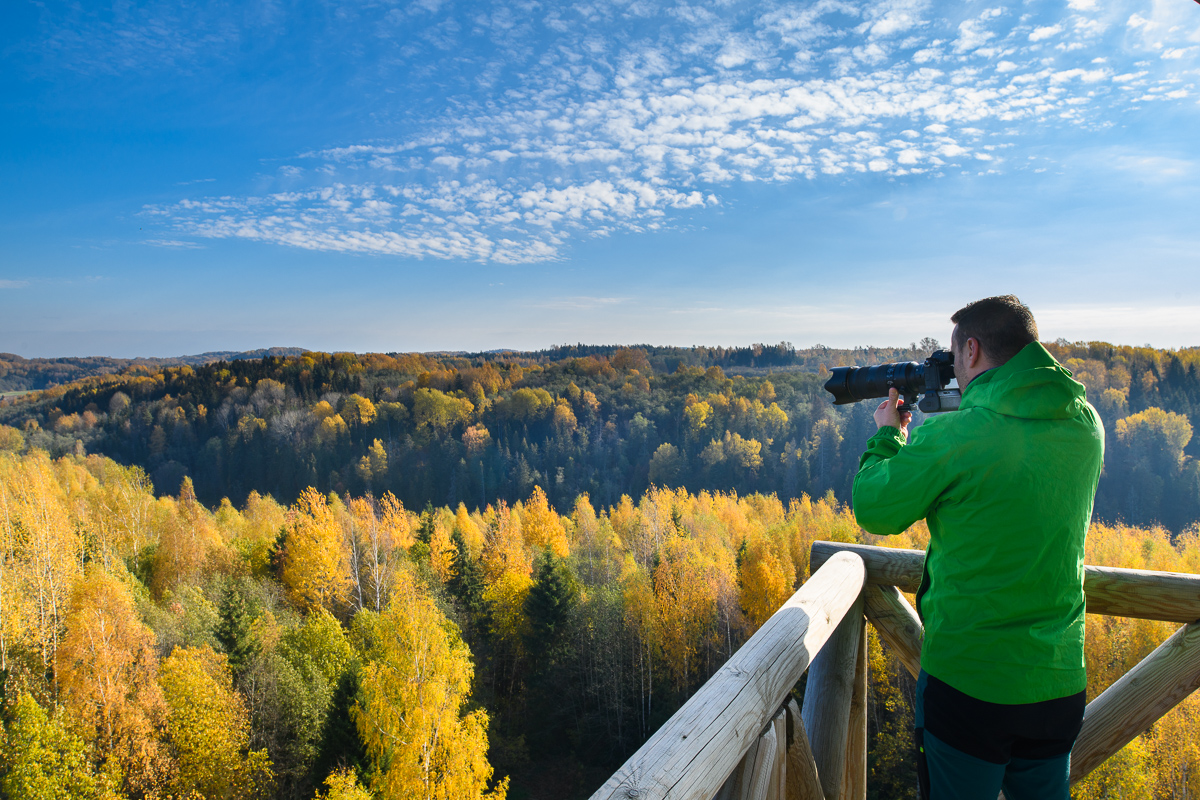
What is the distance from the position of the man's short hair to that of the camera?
0.34 metres

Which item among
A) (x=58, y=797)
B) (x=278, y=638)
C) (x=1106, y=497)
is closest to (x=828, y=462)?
(x=1106, y=497)

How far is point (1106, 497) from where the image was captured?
4831 cm

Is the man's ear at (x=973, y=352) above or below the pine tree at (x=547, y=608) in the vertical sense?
above

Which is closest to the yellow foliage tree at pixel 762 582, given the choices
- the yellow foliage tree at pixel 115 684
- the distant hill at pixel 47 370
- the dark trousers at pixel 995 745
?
the yellow foliage tree at pixel 115 684

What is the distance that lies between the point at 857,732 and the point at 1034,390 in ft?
4.18

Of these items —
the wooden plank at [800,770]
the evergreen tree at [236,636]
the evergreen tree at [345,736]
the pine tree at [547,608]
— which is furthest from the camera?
the pine tree at [547,608]

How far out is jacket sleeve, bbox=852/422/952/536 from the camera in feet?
4.60

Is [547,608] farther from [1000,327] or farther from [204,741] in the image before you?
[1000,327]

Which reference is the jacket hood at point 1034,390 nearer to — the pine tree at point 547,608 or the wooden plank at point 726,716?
A: the wooden plank at point 726,716

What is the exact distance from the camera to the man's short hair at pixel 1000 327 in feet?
4.91

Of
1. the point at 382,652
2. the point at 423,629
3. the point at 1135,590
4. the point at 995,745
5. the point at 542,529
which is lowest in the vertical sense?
the point at 542,529

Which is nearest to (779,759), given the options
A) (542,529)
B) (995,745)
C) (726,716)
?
(726,716)

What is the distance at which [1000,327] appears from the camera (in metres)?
1.52

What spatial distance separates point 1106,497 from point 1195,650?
61455mm
